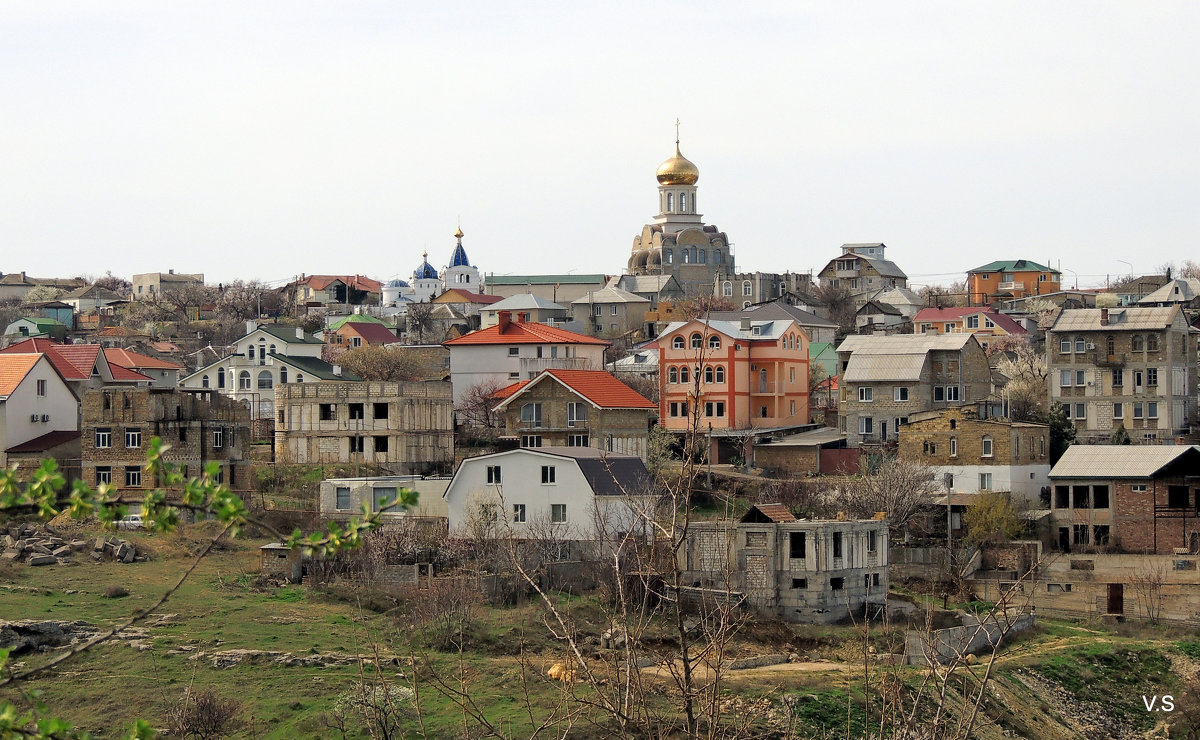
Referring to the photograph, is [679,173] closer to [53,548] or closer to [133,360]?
[133,360]

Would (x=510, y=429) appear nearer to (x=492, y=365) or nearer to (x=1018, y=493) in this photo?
(x=492, y=365)

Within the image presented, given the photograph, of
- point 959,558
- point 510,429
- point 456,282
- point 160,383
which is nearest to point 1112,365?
point 959,558

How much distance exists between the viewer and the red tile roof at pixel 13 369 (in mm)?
51625

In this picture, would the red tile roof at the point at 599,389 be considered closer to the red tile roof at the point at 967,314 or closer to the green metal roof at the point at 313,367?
the green metal roof at the point at 313,367

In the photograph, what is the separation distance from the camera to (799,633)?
129 feet

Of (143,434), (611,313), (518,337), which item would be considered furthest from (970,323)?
(143,434)

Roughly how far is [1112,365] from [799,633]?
25.8m

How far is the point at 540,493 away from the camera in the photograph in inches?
1767

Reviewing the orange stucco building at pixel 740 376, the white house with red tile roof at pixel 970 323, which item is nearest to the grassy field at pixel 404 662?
the orange stucco building at pixel 740 376

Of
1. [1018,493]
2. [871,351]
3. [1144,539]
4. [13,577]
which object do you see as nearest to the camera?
[13,577]

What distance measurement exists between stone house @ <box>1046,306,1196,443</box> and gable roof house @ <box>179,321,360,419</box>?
2975cm

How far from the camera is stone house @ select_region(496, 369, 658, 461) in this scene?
5512 centimetres

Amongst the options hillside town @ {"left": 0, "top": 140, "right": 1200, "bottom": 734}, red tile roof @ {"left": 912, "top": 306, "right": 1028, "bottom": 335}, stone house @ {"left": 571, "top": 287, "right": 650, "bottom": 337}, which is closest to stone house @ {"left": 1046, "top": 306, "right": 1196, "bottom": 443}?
hillside town @ {"left": 0, "top": 140, "right": 1200, "bottom": 734}

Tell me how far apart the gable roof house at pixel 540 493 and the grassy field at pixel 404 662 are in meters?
3.76
